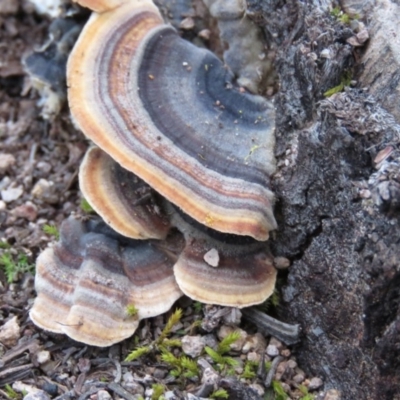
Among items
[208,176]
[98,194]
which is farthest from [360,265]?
[98,194]

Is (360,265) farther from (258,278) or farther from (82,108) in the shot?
(82,108)

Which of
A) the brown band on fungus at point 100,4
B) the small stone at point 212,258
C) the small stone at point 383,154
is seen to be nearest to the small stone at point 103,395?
the small stone at point 212,258

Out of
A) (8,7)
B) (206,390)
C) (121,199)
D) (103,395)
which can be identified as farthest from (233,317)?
(8,7)

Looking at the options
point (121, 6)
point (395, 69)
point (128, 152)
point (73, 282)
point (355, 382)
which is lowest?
point (73, 282)

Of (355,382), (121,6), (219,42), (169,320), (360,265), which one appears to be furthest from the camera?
(219,42)

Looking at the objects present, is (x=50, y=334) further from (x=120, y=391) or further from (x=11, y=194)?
(x=11, y=194)
